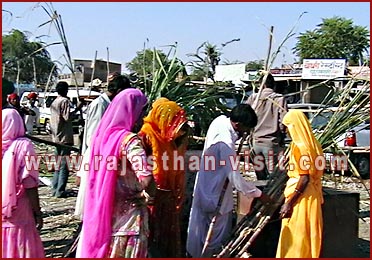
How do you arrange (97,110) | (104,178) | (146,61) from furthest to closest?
(146,61), (97,110), (104,178)

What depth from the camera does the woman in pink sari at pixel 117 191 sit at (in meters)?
3.40

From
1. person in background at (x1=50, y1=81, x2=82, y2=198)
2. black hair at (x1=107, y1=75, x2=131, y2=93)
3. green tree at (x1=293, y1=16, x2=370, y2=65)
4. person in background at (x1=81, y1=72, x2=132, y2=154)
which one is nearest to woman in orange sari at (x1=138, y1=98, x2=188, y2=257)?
black hair at (x1=107, y1=75, x2=131, y2=93)

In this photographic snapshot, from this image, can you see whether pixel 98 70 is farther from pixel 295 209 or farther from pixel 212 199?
pixel 295 209

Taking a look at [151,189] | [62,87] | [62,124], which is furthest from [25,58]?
[151,189]

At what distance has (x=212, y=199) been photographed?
4336 mm

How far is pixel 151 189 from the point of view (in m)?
3.47

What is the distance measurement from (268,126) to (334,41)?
3352 centimetres

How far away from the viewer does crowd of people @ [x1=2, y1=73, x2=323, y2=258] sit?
346 centimetres

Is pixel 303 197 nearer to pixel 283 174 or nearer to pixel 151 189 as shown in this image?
pixel 283 174

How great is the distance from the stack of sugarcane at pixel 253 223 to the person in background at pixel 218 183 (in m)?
0.09

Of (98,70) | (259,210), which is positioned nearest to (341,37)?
(98,70)

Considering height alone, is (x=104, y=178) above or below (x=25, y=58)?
below

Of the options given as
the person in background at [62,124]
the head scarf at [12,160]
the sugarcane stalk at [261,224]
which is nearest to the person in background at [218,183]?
the sugarcane stalk at [261,224]

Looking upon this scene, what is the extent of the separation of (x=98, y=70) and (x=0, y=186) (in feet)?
11.4
